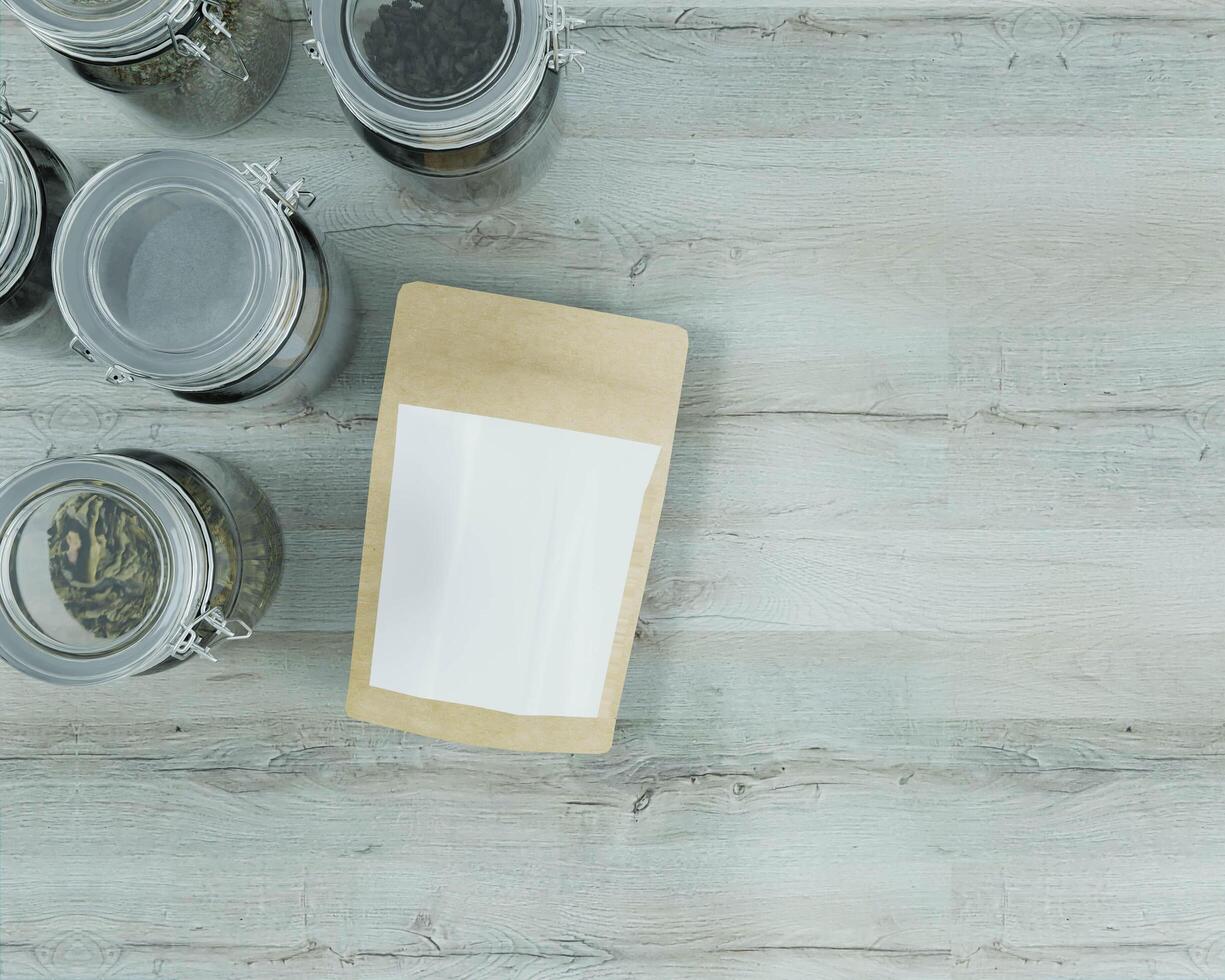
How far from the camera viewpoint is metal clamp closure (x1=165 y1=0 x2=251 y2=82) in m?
0.55

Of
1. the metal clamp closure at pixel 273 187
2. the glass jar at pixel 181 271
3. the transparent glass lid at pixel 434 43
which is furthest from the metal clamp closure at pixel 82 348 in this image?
the transparent glass lid at pixel 434 43

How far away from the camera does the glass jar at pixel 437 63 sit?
0.54 meters

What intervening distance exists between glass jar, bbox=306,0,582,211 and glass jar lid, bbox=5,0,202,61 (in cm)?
10

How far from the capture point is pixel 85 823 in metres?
0.70

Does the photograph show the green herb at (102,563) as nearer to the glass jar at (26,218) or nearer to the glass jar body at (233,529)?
the glass jar body at (233,529)

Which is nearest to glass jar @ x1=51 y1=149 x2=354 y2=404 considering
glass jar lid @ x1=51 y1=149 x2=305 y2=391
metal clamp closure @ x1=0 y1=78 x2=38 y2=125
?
glass jar lid @ x1=51 y1=149 x2=305 y2=391

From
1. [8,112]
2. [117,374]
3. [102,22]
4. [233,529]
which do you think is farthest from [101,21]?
[233,529]

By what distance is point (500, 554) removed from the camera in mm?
667

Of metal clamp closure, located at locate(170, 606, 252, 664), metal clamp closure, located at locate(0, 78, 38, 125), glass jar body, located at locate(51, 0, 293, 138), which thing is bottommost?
metal clamp closure, located at locate(170, 606, 252, 664)

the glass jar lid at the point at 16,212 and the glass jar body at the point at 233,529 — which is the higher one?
the glass jar lid at the point at 16,212

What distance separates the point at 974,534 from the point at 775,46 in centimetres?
43

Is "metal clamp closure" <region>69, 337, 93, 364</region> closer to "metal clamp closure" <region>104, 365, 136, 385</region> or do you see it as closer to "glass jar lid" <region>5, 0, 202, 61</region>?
"metal clamp closure" <region>104, 365, 136, 385</region>

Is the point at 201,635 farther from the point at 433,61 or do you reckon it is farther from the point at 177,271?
the point at 433,61

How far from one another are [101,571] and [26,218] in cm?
24
